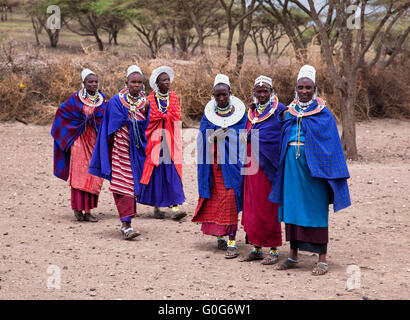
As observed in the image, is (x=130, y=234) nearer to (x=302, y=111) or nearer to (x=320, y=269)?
(x=320, y=269)

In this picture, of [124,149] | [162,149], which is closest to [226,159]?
[124,149]

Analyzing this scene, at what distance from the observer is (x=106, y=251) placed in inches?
241

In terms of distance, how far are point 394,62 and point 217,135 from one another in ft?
43.0

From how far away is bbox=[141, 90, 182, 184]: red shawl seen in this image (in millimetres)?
7105

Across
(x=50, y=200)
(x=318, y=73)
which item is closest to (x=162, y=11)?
(x=318, y=73)

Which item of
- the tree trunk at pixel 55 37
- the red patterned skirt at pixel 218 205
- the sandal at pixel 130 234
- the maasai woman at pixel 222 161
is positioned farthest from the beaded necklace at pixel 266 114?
the tree trunk at pixel 55 37

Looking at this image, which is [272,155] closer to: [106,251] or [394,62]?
[106,251]

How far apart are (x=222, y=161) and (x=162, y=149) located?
4.84ft

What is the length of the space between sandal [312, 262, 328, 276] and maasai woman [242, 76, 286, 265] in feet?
1.56

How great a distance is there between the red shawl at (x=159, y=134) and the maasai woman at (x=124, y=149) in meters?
0.20

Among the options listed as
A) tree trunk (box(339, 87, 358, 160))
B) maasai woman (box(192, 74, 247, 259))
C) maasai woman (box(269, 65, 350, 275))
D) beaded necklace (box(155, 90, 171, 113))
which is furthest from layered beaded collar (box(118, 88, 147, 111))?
tree trunk (box(339, 87, 358, 160))

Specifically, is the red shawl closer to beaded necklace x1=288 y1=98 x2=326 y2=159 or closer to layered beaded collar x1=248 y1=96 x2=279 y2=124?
layered beaded collar x1=248 y1=96 x2=279 y2=124

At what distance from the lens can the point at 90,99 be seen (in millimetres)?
7594

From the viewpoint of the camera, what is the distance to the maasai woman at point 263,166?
555 cm
